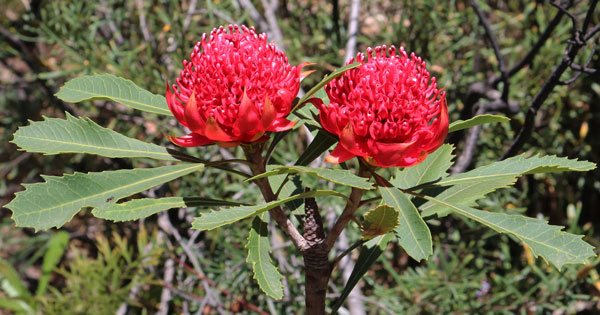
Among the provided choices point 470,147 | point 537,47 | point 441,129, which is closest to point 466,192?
point 441,129

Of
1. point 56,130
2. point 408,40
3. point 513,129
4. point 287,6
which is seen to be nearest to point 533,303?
point 513,129

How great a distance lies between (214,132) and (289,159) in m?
0.99

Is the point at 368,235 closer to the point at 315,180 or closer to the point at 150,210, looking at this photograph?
the point at 150,210

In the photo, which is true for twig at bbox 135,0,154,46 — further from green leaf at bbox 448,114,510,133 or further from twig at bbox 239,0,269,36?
green leaf at bbox 448,114,510,133

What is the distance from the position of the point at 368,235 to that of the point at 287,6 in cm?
188

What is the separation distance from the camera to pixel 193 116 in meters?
0.61

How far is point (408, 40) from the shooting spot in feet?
5.83

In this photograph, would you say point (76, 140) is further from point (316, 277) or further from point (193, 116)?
point (316, 277)

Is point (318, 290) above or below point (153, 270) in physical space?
below

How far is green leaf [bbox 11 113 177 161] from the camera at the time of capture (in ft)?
2.14

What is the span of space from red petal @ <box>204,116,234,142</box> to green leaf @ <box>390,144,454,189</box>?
311mm

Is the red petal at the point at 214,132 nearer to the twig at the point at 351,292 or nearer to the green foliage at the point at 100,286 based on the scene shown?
the twig at the point at 351,292

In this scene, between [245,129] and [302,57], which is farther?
[302,57]

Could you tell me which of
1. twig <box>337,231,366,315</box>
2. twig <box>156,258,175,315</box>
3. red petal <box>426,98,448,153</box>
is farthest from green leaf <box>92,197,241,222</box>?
twig <box>156,258,175,315</box>
